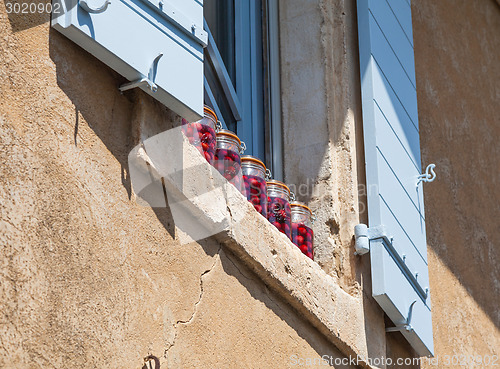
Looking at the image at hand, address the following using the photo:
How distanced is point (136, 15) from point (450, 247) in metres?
2.34

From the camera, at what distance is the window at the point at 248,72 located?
3703 mm

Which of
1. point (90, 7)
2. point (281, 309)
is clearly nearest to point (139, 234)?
point (90, 7)

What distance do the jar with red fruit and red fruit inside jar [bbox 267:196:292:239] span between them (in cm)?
8

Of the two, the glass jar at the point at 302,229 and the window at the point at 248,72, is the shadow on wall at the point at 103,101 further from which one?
the window at the point at 248,72

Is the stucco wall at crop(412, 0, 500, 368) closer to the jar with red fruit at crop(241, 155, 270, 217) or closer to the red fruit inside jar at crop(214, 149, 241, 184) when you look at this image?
the jar with red fruit at crop(241, 155, 270, 217)

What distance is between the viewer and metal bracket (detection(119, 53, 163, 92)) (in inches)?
96.7

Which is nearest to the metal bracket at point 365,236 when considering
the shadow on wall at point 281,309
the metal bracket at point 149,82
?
the shadow on wall at point 281,309

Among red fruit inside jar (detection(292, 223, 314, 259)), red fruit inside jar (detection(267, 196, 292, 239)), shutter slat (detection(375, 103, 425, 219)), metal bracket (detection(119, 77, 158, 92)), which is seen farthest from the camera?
shutter slat (detection(375, 103, 425, 219))

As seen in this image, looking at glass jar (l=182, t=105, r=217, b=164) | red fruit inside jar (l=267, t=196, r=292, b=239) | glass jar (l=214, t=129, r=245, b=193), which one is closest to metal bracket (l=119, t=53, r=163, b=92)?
glass jar (l=182, t=105, r=217, b=164)

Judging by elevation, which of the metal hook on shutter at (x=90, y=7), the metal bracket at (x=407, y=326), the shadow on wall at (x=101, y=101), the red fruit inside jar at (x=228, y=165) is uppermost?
the metal hook on shutter at (x=90, y=7)

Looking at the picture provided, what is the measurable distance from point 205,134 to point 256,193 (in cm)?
37

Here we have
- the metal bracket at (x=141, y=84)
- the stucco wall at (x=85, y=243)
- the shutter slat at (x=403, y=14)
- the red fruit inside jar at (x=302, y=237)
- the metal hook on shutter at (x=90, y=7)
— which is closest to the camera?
the stucco wall at (x=85, y=243)

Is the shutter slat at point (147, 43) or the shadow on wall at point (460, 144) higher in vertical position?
the shadow on wall at point (460, 144)

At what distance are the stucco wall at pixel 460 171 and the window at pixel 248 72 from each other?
34.0 inches
